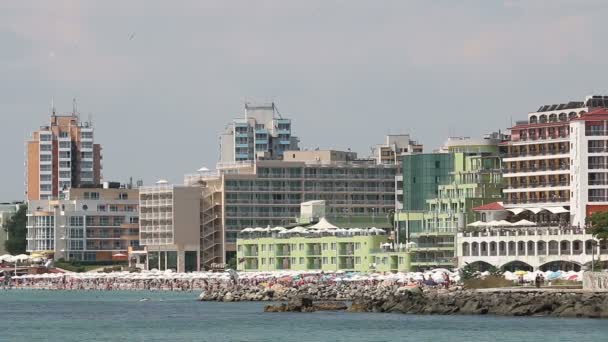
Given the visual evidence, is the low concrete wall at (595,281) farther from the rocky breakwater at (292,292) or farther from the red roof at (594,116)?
the red roof at (594,116)

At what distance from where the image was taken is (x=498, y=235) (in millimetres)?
170250

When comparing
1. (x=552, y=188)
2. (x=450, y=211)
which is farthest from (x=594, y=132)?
(x=450, y=211)

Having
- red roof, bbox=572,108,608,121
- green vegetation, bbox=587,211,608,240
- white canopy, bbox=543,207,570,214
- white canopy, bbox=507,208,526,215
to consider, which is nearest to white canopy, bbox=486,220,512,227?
white canopy, bbox=507,208,526,215

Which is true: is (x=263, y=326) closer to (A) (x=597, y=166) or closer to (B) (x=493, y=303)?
(B) (x=493, y=303)

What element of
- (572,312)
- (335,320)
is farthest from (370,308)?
(572,312)

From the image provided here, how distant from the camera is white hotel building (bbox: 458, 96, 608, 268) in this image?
165750mm

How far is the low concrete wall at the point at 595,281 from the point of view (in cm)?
12769

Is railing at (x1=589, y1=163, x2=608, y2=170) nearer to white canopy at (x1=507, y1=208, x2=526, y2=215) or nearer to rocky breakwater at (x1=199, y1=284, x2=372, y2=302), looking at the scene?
white canopy at (x1=507, y1=208, x2=526, y2=215)

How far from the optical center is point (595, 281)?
129375 mm

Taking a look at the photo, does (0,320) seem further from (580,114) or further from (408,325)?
(580,114)

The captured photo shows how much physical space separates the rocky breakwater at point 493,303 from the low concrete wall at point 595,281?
7.15 ft

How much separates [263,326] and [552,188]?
63.9 meters

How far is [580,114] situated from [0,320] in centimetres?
6416

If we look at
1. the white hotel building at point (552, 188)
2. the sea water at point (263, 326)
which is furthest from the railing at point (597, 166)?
the sea water at point (263, 326)
